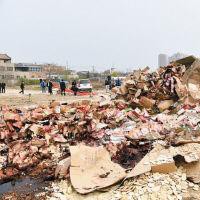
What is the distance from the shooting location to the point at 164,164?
7832 millimetres

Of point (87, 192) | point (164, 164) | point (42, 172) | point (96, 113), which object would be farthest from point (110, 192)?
point (96, 113)

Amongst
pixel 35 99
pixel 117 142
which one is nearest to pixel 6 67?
pixel 35 99

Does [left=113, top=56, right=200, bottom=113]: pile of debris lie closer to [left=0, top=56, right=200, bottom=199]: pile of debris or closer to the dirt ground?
[left=0, top=56, right=200, bottom=199]: pile of debris

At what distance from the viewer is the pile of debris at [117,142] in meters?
7.82

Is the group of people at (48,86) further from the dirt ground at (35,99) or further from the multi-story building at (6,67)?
the multi-story building at (6,67)

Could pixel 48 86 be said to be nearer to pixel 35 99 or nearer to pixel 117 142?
pixel 35 99

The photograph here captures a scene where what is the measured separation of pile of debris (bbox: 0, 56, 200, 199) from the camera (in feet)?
A: 25.7

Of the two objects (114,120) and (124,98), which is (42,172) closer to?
(114,120)

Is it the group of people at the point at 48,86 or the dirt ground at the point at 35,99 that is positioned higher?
the group of people at the point at 48,86

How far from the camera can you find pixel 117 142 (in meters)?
9.74

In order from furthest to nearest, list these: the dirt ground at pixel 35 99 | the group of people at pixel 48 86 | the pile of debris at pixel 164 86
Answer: the group of people at pixel 48 86
the dirt ground at pixel 35 99
the pile of debris at pixel 164 86

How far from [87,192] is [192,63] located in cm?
871

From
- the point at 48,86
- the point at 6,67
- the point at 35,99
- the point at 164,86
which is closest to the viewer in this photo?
the point at 164,86

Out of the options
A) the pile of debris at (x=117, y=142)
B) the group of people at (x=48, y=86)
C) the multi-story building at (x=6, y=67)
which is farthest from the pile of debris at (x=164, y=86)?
the multi-story building at (x=6, y=67)
